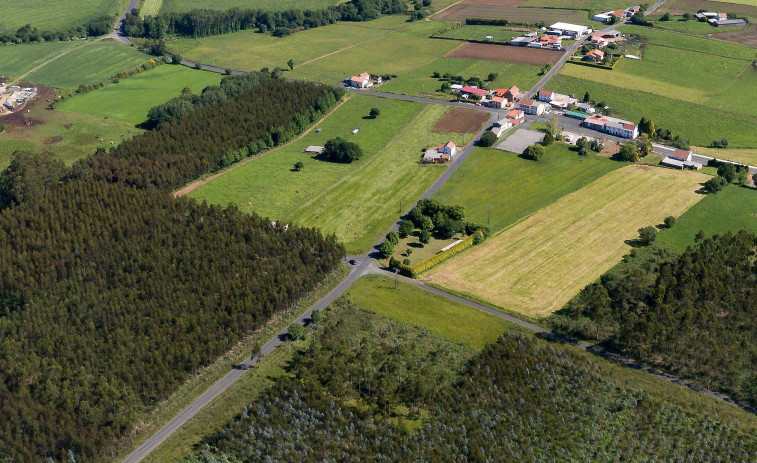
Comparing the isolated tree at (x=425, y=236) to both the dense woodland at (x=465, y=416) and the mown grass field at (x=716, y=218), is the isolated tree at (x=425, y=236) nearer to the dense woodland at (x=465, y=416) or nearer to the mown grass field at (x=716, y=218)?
the dense woodland at (x=465, y=416)

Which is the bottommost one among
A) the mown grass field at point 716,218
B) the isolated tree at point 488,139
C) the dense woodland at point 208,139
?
the mown grass field at point 716,218

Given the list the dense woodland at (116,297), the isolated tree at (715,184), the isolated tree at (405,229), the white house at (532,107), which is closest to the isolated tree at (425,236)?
the isolated tree at (405,229)

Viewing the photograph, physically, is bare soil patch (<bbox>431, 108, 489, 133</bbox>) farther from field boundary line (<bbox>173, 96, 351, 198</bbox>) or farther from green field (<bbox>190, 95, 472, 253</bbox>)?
field boundary line (<bbox>173, 96, 351, 198</bbox>)

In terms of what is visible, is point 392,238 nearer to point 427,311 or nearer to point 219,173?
point 427,311

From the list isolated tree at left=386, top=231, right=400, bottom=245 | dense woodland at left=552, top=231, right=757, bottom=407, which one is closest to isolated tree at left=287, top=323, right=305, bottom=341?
isolated tree at left=386, top=231, right=400, bottom=245

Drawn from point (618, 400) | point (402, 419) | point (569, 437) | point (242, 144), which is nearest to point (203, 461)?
point (402, 419)

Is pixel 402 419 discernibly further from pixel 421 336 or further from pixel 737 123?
pixel 737 123
